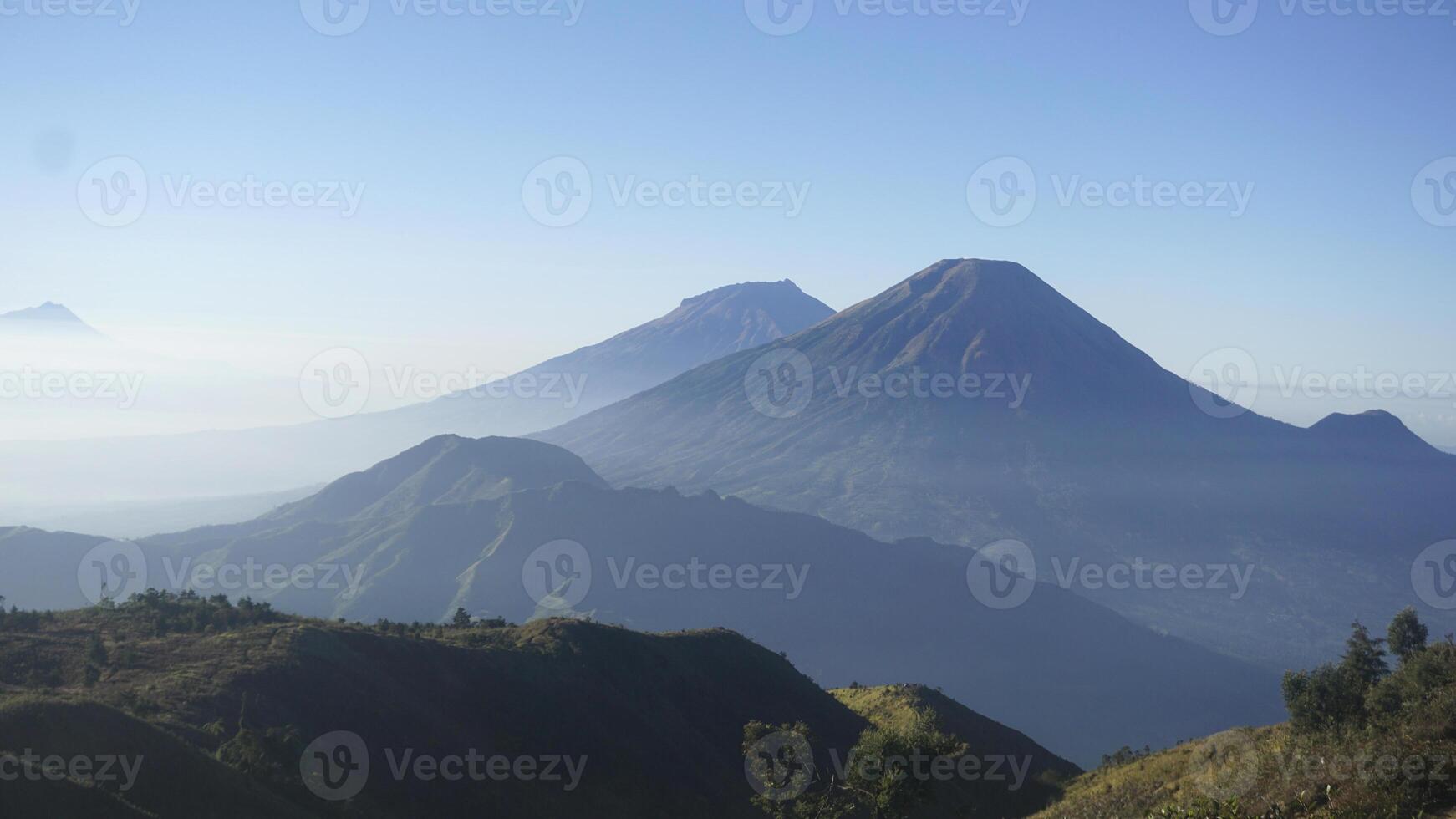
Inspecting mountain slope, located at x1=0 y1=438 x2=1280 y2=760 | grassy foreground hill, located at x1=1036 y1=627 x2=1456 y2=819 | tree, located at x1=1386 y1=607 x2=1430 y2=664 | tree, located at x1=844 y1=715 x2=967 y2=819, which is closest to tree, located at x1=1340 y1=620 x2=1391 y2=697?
grassy foreground hill, located at x1=1036 y1=627 x2=1456 y2=819

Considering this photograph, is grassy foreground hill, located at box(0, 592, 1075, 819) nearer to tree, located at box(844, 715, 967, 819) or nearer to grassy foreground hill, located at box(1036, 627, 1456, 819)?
tree, located at box(844, 715, 967, 819)

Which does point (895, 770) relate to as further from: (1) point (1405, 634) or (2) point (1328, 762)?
(1) point (1405, 634)

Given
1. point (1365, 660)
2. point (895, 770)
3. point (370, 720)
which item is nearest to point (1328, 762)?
point (895, 770)

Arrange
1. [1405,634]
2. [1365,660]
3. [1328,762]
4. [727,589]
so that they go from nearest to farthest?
[1328,762]
[1365,660]
[1405,634]
[727,589]

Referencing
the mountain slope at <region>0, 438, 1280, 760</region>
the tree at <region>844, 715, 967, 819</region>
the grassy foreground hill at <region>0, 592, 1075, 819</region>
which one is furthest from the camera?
the mountain slope at <region>0, 438, 1280, 760</region>

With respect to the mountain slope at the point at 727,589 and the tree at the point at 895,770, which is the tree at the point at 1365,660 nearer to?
the tree at the point at 895,770

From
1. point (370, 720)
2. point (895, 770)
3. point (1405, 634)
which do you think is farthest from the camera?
point (370, 720)
